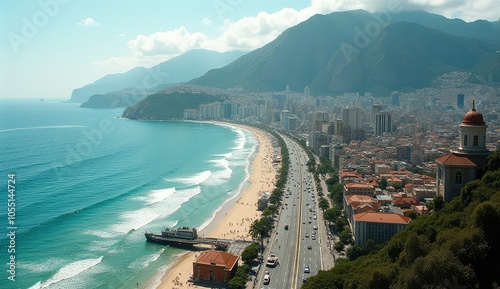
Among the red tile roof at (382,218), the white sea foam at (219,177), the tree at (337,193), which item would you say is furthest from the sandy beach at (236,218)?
the red tile roof at (382,218)

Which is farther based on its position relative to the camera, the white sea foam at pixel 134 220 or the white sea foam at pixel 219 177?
the white sea foam at pixel 219 177

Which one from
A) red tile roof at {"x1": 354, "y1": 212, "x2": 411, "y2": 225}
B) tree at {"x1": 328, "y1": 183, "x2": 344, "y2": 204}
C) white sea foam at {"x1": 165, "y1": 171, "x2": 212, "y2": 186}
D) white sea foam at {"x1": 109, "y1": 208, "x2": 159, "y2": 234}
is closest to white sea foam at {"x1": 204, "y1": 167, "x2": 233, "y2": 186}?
white sea foam at {"x1": 165, "y1": 171, "x2": 212, "y2": 186}

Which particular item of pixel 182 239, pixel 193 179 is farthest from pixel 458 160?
pixel 193 179

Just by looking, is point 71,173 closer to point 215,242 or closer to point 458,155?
point 215,242

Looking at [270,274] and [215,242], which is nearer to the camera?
[270,274]

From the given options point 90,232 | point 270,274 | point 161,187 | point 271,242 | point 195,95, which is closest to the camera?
point 270,274

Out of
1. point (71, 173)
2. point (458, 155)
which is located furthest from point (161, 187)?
point (458, 155)

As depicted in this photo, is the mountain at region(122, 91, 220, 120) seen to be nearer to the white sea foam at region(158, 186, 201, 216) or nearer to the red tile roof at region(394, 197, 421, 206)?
the white sea foam at region(158, 186, 201, 216)

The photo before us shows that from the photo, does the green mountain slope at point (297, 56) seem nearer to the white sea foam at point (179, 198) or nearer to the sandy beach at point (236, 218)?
the sandy beach at point (236, 218)
